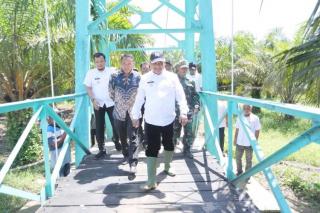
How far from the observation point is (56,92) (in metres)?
15.7

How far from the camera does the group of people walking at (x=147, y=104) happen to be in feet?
14.6

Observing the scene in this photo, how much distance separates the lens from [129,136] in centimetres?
526

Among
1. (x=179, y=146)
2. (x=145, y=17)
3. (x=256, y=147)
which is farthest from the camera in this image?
(x=145, y=17)

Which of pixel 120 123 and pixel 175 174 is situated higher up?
pixel 120 123

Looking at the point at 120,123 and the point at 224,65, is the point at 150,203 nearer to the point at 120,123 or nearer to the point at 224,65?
the point at 120,123

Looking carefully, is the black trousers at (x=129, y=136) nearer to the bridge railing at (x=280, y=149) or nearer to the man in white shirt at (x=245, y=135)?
the bridge railing at (x=280, y=149)

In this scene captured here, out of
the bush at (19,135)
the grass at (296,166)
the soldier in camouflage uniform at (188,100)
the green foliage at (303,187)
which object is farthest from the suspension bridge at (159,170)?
the bush at (19,135)

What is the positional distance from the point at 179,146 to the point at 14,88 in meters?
6.74

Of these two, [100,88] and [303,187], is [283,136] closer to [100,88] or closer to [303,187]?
[303,187]

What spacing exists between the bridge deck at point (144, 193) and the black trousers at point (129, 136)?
0.84ft

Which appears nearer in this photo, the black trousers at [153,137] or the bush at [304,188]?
the black trousers at [153,137]

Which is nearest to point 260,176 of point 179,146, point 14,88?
point 179,146

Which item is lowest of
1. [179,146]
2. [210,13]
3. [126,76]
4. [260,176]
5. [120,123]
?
[260,176]

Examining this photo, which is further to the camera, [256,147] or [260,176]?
[260,176]
